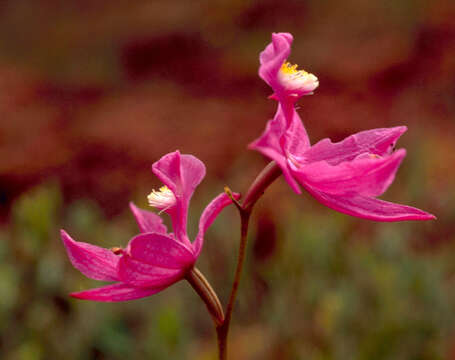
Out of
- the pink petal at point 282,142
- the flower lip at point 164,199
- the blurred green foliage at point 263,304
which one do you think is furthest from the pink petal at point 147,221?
the blurred green foliage at point 263,304

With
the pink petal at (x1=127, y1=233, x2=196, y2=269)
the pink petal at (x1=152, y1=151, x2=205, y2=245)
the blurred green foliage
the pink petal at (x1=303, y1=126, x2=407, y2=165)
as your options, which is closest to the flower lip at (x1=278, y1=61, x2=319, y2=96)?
the pink petal at (x1=303, y1=126, x2=407, y2=165)

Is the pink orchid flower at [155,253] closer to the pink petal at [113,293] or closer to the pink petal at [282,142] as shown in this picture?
the pink petal at [113,293]

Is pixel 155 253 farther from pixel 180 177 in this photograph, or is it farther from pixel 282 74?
pixel 282 74

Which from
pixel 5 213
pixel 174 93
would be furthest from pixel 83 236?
pixel 174 93

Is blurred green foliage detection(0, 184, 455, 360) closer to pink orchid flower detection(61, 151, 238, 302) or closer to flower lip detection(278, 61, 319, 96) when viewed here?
pink orchid flower detection(61, 151, 238, 302)

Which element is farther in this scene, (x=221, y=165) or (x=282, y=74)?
(x=221, y=165)

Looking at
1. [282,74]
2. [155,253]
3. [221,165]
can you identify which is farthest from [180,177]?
[221,165]
